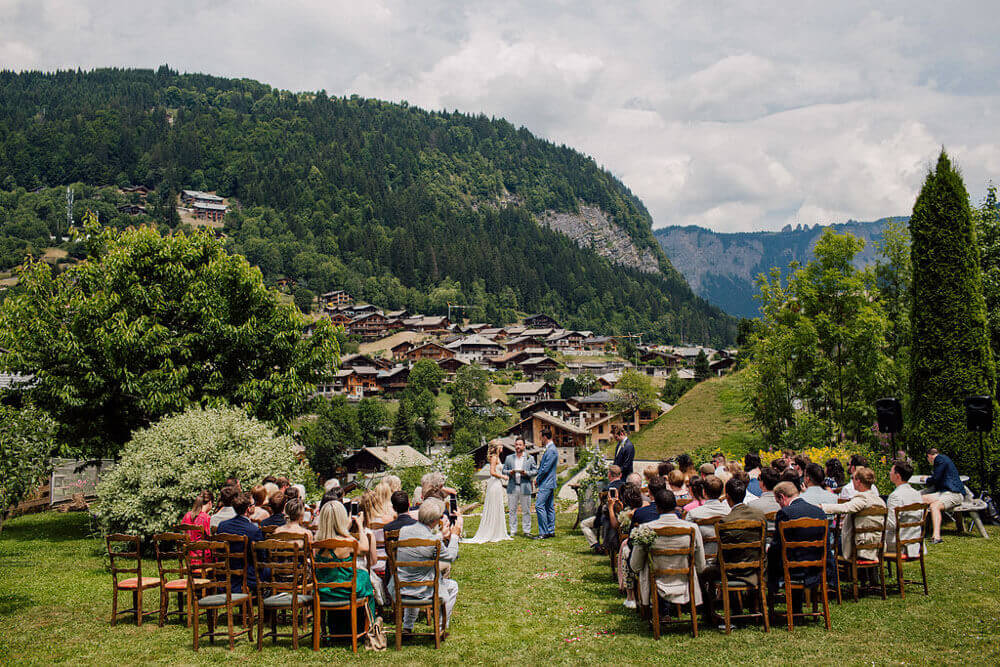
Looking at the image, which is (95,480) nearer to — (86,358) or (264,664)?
(86,358)

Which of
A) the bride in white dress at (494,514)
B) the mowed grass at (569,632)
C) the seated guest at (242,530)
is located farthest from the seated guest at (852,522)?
the seated guest at (242,530)

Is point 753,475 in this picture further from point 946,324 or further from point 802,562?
point 946,324

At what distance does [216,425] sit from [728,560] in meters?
10.4

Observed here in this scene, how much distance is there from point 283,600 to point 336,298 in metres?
147

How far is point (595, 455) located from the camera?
1341 centimetres

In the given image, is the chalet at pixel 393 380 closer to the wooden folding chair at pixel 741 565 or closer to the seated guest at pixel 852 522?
the seated guest at pixel 852 522

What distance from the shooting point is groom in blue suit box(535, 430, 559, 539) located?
41.9 feet

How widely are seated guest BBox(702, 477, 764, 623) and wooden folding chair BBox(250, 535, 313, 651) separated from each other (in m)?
4.12

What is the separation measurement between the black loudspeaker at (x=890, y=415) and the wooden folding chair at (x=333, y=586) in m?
12.7

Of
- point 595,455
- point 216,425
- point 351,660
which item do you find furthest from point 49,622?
point 595,455

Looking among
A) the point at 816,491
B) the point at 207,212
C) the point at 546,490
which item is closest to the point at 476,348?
the point at 207,212

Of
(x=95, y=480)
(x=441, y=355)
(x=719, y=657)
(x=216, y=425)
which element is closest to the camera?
(x=719, y=657)

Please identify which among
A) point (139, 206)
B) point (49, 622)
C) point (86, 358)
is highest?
point (139, 206)

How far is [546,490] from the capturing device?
13008 mm
